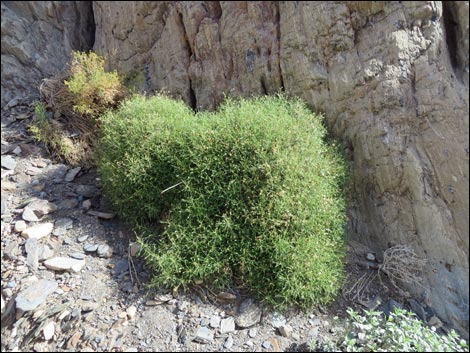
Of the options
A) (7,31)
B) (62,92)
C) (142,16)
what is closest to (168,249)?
(62,92)

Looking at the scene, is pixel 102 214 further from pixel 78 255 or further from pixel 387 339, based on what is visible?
pixel 387 339

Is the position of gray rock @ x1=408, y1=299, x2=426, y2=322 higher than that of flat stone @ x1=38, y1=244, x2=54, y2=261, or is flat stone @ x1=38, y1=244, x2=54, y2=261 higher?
flat stone @ x1=38, y1=244, x2=54, y2=261

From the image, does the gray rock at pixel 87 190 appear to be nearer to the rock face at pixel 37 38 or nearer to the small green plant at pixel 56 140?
the small green plant at pixel 56 140

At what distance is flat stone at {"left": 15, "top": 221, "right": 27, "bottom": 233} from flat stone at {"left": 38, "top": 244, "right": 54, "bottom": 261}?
11.1 inches

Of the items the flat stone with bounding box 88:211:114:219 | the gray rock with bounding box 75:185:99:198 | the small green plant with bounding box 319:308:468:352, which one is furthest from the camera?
the gray rock with bounding box 75:185:99:198

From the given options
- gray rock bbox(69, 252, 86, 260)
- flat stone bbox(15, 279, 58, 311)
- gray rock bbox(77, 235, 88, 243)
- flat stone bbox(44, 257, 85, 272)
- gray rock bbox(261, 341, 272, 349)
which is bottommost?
gray rock bbox(261, 341, 272, 349)

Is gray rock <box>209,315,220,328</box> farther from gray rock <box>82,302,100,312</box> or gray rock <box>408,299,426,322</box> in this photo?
gray rock <box>408,299,426,322</box>

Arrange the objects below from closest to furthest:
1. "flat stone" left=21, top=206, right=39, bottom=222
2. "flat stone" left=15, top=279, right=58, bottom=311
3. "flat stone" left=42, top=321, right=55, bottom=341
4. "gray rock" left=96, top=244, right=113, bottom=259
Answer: "flat stone" left=42, top=321, right=55, bottom=341 → "flat stone" left=15, top=279, right=58, bottom=311 → "gray rock" left=96, top=244, right=113, bottom=259 → "flat stone" left=21, top=206, right=39, bottom=222

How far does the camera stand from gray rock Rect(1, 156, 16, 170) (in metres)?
3.69

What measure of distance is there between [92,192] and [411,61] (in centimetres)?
337

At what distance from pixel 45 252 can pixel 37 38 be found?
3826mm

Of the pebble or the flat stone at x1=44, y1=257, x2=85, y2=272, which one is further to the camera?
the flat stone at x1=44, y1=257, x2=85, y2=272

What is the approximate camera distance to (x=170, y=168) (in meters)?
3.18

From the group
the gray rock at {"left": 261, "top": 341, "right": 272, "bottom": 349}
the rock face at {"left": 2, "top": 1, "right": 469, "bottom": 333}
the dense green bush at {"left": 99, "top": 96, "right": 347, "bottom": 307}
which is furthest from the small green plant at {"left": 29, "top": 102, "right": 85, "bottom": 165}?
the gray rock at {"left": 261, "top": 341, "right": 272, "bottom": 349}
